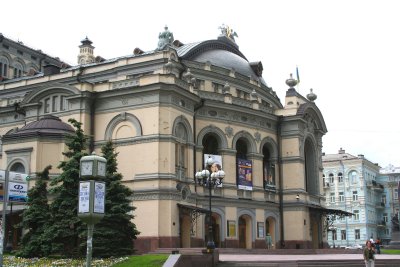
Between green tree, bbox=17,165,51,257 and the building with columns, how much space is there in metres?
7.32

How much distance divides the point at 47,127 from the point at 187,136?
9782mm

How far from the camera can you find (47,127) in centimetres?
4188

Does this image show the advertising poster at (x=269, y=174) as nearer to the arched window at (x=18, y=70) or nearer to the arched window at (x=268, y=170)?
the arched window at (x=268, y=170)

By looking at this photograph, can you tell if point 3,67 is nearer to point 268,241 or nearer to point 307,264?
point 268,241

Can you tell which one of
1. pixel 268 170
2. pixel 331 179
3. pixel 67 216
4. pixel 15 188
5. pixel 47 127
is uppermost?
pixel 331 179

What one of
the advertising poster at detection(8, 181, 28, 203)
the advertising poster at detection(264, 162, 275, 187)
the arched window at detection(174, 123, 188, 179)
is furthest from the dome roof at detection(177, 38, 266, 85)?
the advertising poster at detection(8, 181, 28, 203)

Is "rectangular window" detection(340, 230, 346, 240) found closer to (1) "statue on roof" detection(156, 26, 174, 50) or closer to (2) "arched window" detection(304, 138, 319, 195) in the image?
(2) "arched window" detection(304, 138, 319, 195)

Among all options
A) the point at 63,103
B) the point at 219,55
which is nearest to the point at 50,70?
the point at 63,103

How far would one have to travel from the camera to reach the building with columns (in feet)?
133

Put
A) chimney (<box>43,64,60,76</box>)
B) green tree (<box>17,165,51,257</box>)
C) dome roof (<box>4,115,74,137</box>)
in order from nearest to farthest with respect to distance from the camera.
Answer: green tree (<box>17,165,51,257</box>) → dome roof (<box>4,115,74,137</box>) → chimney (<box>43,64,60,76</box>)

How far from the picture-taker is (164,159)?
132 feet

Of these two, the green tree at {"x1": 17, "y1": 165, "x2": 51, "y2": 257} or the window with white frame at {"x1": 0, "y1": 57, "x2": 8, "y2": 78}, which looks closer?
the green tree at {"x1": 17, "y1": 165, "x2": 51, "y2": 257}

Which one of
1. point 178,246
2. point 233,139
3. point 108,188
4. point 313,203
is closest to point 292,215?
point 313,203

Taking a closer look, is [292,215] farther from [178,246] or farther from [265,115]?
[178,246]
